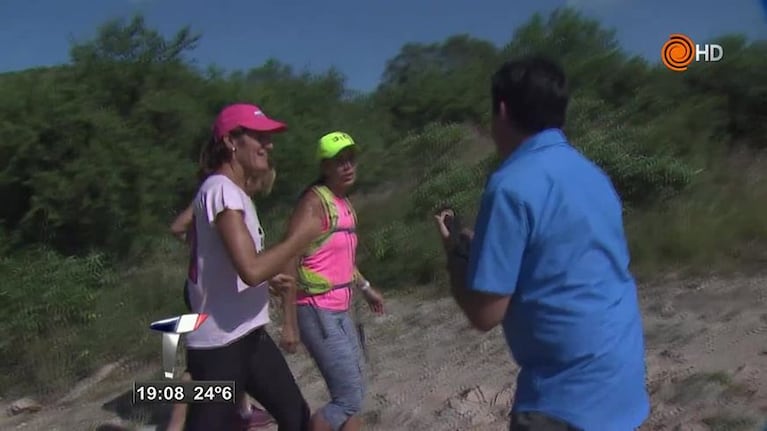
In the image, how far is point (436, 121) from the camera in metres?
12.8

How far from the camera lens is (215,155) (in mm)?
3160

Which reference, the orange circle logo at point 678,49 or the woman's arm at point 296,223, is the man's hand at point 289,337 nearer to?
the woman's arm at point 296,223

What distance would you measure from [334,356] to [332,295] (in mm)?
248

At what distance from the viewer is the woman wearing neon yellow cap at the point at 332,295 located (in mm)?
3723

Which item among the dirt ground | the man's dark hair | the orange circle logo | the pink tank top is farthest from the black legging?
the orange circle logo

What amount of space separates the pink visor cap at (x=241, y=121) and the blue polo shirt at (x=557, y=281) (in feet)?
4.01

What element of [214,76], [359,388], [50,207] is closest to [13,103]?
[50,207]

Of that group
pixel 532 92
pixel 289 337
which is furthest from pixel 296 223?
pixel 532 92

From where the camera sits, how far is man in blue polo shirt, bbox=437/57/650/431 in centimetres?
206

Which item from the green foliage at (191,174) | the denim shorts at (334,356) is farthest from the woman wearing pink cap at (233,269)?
the green foliage at (191,174)

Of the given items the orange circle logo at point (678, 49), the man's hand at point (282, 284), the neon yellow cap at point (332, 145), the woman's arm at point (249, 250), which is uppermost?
the orange circle logo at point (678, 49)

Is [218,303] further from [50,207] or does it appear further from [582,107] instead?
[582,107]

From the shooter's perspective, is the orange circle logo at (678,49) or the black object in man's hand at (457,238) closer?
the black object in man's hand at (457,238)

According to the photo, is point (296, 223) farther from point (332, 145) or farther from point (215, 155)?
point (215, 155)
